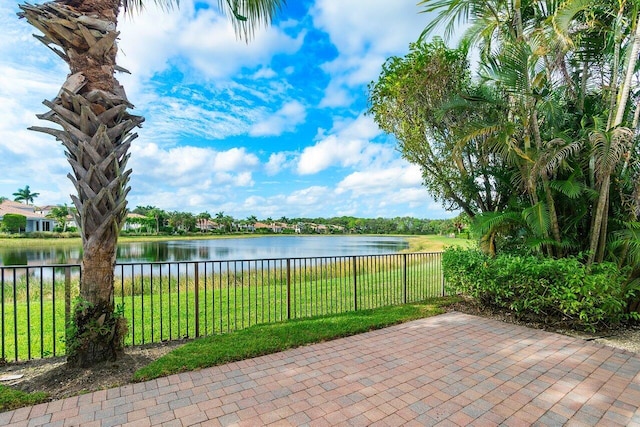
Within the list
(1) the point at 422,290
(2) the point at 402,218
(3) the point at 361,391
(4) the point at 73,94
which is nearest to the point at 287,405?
(3) the point at 361,391

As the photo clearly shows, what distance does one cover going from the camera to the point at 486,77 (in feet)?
17.6

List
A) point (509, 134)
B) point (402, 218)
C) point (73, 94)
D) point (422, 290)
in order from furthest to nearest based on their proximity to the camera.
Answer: point (402, 218)
point (422, 290)
point (509, 134)
point (73, 94)

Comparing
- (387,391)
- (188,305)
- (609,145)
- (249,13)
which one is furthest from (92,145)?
(609,145)

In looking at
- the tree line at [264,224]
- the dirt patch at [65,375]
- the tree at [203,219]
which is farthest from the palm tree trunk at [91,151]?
the tree at [203,219]

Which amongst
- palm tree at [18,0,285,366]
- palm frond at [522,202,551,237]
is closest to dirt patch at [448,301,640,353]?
palm frond at [522,202,551,237]

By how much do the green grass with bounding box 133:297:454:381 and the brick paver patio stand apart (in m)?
0.14

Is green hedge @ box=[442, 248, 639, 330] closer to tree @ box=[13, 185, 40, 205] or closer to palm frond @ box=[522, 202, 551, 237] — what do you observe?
palm frond @ box=[522, 202, 551, 237]

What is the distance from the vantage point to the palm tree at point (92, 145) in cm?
291

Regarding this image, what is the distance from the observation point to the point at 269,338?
3.87m

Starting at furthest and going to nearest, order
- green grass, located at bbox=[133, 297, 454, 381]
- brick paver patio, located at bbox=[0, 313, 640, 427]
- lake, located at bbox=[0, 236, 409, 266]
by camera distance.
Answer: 1. lake, located at bbox=[0, 236, 409, 266]
2. green grass, located at bbox=[133, 297, 454, 381]
3. brick paver patio, located at bbox=[0, 313, 640, 427]

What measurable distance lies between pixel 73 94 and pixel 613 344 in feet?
21.1

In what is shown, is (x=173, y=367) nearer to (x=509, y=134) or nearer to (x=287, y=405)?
(x=287, y=405)

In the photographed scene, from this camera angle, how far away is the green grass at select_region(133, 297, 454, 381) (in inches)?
123

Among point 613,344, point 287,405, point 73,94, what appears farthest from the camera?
point 613,344
